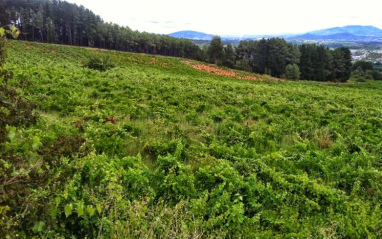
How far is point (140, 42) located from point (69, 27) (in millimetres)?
20113

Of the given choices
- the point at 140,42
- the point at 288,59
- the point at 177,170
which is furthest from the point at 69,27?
the point at 177,170

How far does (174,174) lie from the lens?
4.50m

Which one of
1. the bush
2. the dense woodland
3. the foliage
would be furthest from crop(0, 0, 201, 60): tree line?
the bush

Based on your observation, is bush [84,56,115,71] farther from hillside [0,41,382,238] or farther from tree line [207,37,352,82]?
tree line [207,37,352,82]

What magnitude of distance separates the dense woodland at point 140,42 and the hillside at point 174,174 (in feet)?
192

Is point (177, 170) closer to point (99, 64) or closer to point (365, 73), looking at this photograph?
point (99, 64)

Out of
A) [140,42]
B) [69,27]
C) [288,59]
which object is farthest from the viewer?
[140,42]

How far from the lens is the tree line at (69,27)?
67.0 meters

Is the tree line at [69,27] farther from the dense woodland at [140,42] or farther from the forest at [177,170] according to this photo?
the forest at [177,170]

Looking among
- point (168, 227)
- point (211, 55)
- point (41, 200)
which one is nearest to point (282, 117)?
point (168, 227)

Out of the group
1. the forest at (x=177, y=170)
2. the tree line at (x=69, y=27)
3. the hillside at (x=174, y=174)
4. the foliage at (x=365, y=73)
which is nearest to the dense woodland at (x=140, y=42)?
the tree line at (x=69, y=27)

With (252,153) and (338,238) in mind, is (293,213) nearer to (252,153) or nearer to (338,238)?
(338,238)

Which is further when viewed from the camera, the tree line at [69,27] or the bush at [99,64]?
the tree line at [69,27]

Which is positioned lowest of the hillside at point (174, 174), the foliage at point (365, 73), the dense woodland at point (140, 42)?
Result: the hillside at point (174, 174)
